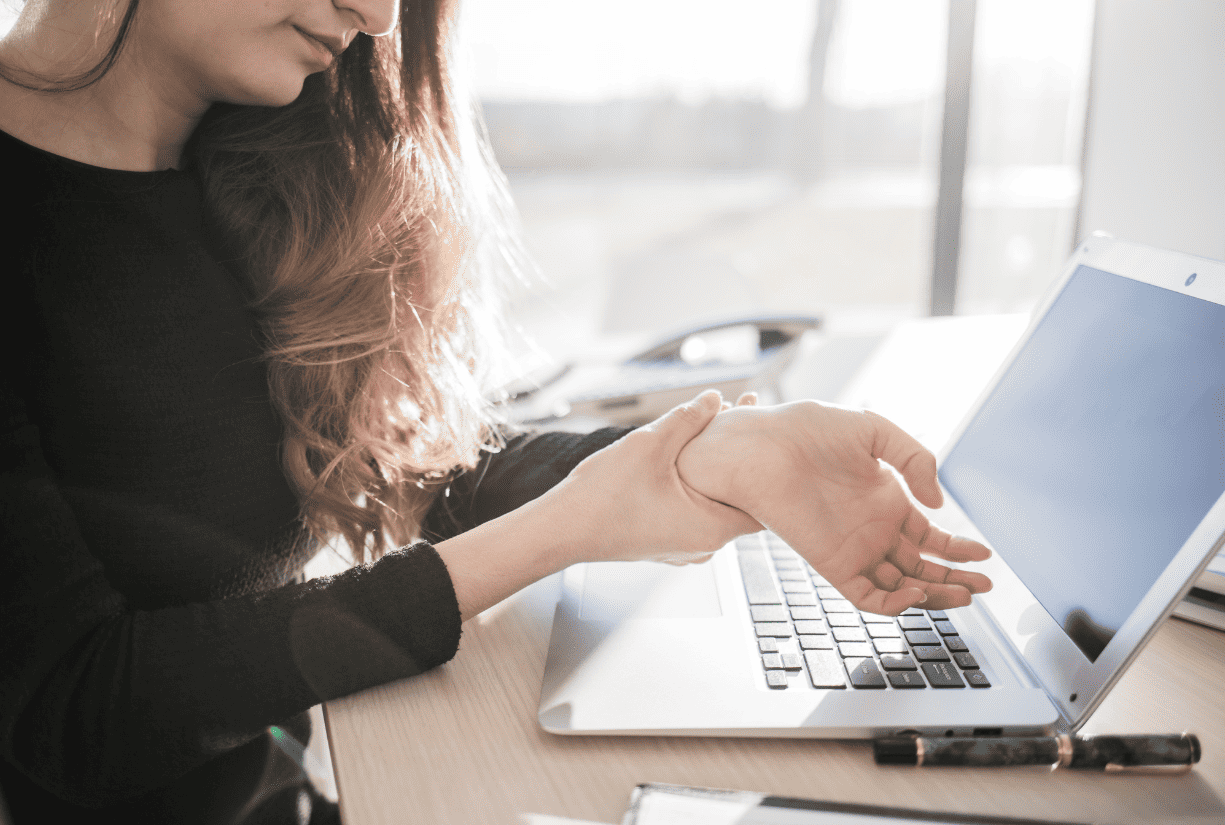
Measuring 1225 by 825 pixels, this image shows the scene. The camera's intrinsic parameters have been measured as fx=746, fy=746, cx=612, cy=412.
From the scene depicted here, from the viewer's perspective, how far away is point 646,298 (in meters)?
3.31

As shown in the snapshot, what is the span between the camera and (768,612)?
0.58 m

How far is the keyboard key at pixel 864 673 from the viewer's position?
487mm

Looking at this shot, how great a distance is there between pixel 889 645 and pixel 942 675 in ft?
0.14

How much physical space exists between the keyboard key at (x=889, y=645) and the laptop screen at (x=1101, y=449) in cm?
10

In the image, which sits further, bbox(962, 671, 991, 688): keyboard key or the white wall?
the white wall

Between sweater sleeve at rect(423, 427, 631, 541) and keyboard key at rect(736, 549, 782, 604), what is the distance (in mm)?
201

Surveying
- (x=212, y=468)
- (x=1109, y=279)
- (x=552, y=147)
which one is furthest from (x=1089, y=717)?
(x=552, y=147)

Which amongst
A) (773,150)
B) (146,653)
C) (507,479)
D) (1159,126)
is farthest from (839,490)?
(773,150)

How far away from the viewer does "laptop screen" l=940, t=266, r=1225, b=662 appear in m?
0.45

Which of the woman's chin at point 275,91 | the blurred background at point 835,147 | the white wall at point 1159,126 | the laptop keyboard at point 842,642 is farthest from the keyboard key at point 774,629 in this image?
the white wall at point 1159,126

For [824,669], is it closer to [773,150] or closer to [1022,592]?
[1022,592]

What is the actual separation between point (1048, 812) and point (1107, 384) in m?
0.30

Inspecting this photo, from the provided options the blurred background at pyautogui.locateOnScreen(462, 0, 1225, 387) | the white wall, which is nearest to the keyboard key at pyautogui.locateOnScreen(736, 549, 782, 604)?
the blurred background at pyautogui.locateOnScreen(462, 0, 1225, 387)

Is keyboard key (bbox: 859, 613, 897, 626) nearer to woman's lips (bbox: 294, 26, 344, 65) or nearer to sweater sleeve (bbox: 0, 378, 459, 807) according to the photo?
sweater sleeve (bbox: 0, 378, 459, 807)
